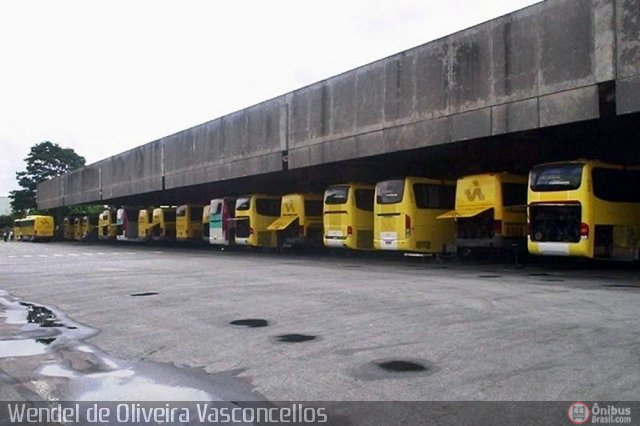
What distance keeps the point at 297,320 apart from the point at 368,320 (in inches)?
40.3

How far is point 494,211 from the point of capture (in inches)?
781

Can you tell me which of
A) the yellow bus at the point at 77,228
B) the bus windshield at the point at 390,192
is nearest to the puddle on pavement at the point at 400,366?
the bus windshield at the point at 390,192

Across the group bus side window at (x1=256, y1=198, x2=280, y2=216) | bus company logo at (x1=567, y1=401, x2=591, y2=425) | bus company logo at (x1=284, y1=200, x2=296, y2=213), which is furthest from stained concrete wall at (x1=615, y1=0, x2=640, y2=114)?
bus side window at (x1=256, y1=198, x2=280, y2=216)

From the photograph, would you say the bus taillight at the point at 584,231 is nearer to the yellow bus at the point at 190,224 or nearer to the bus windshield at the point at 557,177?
the bus windshield at the point at 557,177

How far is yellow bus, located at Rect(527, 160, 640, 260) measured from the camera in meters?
16.7

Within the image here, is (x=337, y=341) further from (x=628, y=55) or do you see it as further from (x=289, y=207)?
(x=289, y=207)

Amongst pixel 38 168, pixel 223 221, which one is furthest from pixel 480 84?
pixel 38 168

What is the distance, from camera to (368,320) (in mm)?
8914

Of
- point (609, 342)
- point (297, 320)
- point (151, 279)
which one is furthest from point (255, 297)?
point (609, 342)

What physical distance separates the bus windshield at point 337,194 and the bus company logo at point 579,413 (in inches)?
808

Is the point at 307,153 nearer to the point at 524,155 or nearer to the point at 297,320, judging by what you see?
the point at 524,155

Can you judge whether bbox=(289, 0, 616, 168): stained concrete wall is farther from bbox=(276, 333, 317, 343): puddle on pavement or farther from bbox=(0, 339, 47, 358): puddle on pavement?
bbox=(0, 339, 47, 358): puddle on pavement

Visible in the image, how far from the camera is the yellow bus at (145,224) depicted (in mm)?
48812

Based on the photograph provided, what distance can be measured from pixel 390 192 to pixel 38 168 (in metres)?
84.3
